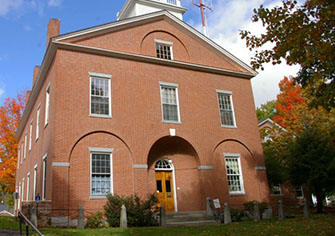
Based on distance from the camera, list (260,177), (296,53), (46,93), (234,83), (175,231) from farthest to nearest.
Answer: (234,83)
(260,177)
(46,93)
(175,231)
(296,53)

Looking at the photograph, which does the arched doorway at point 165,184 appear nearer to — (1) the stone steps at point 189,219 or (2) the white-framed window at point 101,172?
(1) the stone steps at point 189,219

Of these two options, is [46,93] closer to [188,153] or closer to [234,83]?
[188,153]

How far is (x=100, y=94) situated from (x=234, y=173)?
9847 mm

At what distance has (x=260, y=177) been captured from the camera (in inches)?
858

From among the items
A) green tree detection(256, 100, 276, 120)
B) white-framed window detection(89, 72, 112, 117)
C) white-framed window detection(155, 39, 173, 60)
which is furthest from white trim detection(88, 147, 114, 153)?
green tree detection(256, 100, 276, 120)

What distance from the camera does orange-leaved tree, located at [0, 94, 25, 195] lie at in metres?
33.4

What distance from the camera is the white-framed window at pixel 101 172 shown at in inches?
650

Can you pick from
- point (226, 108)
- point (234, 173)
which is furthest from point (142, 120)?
point (234, 173)

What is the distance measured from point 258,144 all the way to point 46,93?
1433 centimetres

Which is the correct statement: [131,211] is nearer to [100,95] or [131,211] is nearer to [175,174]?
[175,174]

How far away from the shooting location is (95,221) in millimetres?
14844

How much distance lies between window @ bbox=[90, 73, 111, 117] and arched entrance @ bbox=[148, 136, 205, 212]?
3611mm

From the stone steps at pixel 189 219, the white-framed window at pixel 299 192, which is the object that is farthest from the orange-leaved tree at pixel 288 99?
the stone steps at pixel 189 219

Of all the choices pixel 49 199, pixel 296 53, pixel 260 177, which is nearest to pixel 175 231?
pixel 49 199
